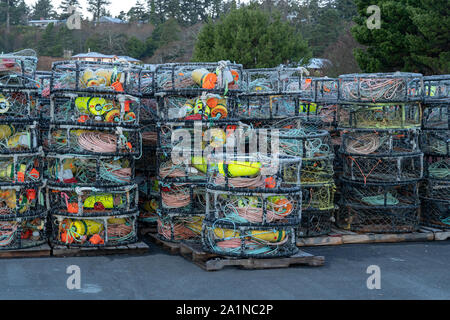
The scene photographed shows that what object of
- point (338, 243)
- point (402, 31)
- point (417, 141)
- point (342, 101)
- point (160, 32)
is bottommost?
point (338, 243)

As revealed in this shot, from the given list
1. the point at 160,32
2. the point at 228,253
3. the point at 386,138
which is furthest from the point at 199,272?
the point at 160,32

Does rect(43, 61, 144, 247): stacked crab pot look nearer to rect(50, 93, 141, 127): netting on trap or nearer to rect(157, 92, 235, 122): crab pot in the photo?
rect(50, 93, 141, 127): netting on trap

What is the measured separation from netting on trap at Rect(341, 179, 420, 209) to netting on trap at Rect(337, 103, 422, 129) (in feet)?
2.90

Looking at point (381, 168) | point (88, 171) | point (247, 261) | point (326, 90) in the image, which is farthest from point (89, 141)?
point (326, 90)

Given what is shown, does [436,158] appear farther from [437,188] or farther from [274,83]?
[274,83]

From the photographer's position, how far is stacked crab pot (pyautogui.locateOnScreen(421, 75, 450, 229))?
9328 mm

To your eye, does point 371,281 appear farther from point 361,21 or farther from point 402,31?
point 361,21

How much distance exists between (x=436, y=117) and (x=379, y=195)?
1.94 meters

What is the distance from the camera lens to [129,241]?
7.96 metres

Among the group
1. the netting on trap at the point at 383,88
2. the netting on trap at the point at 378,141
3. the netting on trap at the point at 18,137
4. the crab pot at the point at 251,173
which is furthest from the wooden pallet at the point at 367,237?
the netting on trap at the point at 18,137

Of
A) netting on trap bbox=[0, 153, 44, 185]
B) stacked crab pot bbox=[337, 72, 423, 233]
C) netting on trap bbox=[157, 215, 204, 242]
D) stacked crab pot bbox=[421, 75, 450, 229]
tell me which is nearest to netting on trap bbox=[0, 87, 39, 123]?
netting on trap bbox=[0, 153, 44, 185]

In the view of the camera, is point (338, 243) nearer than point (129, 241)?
No

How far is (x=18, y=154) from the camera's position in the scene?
750 cm

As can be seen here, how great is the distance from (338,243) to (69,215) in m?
3.82
